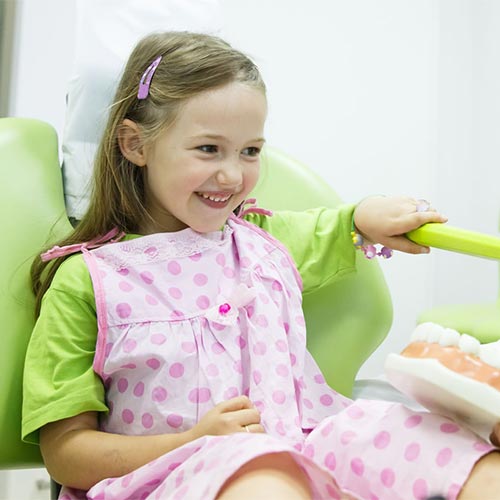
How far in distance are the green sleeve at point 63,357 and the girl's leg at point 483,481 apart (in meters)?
0.38

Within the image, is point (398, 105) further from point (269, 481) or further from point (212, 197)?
point (269, 481)

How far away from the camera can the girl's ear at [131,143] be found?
3.00ft

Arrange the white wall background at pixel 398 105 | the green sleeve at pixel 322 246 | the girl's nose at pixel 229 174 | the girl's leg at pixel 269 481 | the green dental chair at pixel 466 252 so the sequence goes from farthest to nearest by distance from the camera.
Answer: the white wall background at pixel 398 105, the green sleeve at pixel 322 246, the girl's nose at pixel 229 174, the green dental chair at pixel 466 252, the girl's leg at pixel 269 481

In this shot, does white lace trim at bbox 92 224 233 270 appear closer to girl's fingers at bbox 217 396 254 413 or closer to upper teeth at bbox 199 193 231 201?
upper teeth at bbox 199 193 231 201

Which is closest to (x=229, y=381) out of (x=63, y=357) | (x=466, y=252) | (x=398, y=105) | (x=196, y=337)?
(x=196, y=337)

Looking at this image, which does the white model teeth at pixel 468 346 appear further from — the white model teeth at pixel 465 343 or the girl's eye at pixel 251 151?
the girl's eye at pixel 251 151

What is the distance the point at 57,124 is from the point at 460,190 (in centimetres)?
95

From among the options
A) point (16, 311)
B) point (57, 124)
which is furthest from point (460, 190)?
point (16, 311)

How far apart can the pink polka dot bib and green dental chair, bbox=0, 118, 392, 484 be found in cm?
8

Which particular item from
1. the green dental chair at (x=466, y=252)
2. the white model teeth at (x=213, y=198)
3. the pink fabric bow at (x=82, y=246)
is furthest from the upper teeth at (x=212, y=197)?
the green dental chair at (x=466, y=252)

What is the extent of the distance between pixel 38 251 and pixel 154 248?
15cm

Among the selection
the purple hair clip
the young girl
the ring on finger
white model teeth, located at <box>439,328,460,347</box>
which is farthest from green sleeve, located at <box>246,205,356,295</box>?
white model teeth, located at <box>439,328,460,347</box>

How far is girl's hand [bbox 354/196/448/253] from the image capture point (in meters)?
0.89

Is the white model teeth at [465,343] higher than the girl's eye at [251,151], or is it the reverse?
the girl's eye at [251,151]
